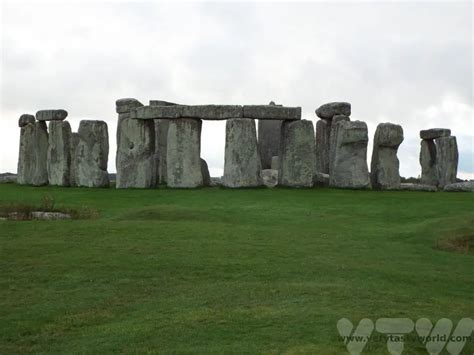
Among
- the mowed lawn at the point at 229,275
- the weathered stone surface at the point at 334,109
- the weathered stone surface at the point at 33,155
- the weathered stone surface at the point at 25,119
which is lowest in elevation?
the mowed lawn at the point at 229,275

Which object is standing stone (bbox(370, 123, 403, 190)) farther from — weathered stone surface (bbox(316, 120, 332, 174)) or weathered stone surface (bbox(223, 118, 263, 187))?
weathered stone surface (bbox(316, 120, 332, 174))

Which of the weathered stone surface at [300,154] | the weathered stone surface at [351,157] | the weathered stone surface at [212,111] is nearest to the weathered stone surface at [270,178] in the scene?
the weathered stone surface at [300,154]

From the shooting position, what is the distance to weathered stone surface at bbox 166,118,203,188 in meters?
34.2

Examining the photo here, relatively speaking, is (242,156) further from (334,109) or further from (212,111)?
(334,109)

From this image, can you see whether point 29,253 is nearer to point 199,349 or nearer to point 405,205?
point 199,349

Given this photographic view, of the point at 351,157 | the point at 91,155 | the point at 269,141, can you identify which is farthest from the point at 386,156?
the point at 91,155

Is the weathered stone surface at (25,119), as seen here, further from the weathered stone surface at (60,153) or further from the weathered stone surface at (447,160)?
the weathered stone surface at (447,160)

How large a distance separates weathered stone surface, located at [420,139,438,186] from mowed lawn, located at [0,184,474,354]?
46.0 feet

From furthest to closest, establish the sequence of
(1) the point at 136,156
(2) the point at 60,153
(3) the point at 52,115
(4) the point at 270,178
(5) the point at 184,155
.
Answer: (4) the point at 270,178
(3) the point at 52,115
(2) the point at 60,153
(1) the point at 136,156
(5) the point at 184,155

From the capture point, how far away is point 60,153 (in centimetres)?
3697

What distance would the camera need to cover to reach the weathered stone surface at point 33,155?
3800 centimetres

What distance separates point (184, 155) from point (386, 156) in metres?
8.17

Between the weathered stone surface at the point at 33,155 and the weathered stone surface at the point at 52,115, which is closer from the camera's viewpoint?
the weathered stone surface at the point at 52,115

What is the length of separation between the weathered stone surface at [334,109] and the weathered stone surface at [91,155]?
10.7 m
